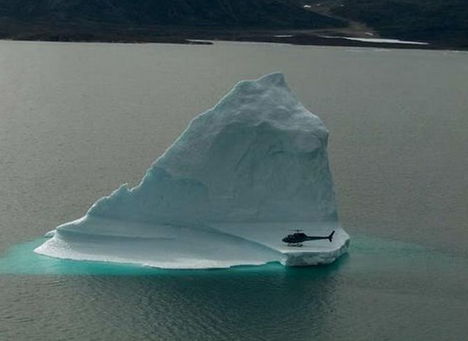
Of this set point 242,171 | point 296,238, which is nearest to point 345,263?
point 296,238

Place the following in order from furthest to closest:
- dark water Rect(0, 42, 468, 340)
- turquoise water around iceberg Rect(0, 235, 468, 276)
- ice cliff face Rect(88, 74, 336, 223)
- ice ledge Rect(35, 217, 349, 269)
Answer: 1. ice cliff face Rect(88, 74, 336, 223)
2. ice ledge Rect(35, 217, 349, 269)
3. turquoise water around iceberg Rect(0, 235, 468, 276)
4. dark water Rect(0, 42, 468, 340)

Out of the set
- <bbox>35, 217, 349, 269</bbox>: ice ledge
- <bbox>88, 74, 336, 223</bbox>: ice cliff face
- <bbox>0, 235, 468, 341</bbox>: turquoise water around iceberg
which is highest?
<bbox>88, 74, 336, 223</bbox>: ice cliff face

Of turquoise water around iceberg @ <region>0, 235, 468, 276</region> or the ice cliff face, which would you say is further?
the ice cliff face

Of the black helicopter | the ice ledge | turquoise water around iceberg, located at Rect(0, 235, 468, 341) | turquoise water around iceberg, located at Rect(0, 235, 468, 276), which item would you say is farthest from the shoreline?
the black helicopter

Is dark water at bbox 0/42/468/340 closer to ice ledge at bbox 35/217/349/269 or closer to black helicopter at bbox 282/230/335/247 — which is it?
ice ledge at bbox 35/217/349/269

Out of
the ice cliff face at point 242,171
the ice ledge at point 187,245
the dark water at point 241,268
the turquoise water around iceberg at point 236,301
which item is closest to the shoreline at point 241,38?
the dark water at point 241,268

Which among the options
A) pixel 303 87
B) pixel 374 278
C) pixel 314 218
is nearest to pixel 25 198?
pixel 314 218

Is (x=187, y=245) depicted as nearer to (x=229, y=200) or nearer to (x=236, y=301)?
(x=229, y=200)
